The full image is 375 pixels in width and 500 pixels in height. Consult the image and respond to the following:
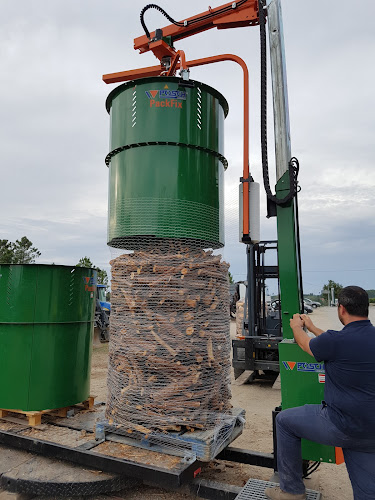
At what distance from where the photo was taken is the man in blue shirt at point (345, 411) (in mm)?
2789

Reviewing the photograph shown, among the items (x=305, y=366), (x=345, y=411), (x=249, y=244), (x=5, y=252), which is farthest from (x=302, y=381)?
(x=5, y=252)

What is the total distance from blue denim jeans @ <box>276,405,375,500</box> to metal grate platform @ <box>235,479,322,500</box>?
0.54ft

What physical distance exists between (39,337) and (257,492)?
9.60ft

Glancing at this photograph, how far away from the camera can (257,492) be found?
3.26 m

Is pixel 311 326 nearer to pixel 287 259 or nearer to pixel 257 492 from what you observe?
pixel 287 259

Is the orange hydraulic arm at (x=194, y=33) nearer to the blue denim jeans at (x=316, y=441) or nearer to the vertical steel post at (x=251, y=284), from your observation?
the blue denim jeans at (x=316, y=441)

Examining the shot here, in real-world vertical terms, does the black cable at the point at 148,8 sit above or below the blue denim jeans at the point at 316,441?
above

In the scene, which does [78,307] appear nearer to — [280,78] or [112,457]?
[112,457]

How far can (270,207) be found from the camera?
13.5 ft

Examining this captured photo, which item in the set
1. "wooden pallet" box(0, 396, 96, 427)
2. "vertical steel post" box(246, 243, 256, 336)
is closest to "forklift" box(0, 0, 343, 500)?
"wooden pallet" box(0, 396, 96, 427)

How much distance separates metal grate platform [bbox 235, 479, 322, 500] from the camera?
10.4 feet

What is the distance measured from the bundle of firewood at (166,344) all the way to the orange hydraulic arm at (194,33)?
801 millimetres

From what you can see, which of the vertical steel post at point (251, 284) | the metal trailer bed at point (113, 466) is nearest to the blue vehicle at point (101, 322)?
the vertical steel post at point (251, 284)

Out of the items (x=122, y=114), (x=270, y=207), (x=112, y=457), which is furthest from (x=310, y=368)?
(x=122, y=114)
